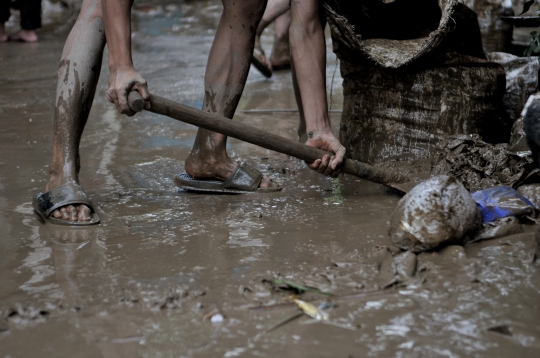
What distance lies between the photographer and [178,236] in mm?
2303

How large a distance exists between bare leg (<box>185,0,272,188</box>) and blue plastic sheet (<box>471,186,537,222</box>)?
96 centimetres

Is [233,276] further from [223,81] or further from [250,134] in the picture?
[223,81]

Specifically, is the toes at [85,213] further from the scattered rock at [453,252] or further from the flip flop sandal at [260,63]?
the flip flop sandal at [260,63]

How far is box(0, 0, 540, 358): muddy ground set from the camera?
1.57m

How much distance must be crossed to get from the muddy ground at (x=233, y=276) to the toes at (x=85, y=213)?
0.20 ft

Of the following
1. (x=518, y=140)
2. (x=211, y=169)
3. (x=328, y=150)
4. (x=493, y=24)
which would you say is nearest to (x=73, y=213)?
(x=211, y=169)

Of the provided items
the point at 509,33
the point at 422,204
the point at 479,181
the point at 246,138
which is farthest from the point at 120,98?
the point at 509,33

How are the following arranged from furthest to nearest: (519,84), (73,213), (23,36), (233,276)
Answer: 1. (23,36)
2. (519,84)
3. (73,213)
4. (233,276)

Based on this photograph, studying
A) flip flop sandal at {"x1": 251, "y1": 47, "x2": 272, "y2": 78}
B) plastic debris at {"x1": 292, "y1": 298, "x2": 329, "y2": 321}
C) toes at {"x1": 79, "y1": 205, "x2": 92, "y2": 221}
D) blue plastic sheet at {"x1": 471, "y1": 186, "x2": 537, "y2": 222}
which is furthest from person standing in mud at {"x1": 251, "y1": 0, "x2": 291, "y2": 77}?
plastic debris at {"x1": 292, "y1": 298, "x2": 329, "y2": 321}

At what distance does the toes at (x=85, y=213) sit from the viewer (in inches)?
97.0

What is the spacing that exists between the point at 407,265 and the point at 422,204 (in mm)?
263

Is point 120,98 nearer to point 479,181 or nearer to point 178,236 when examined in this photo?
point 178,236

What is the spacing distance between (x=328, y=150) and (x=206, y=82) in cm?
66

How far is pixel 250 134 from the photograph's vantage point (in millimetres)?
2568
